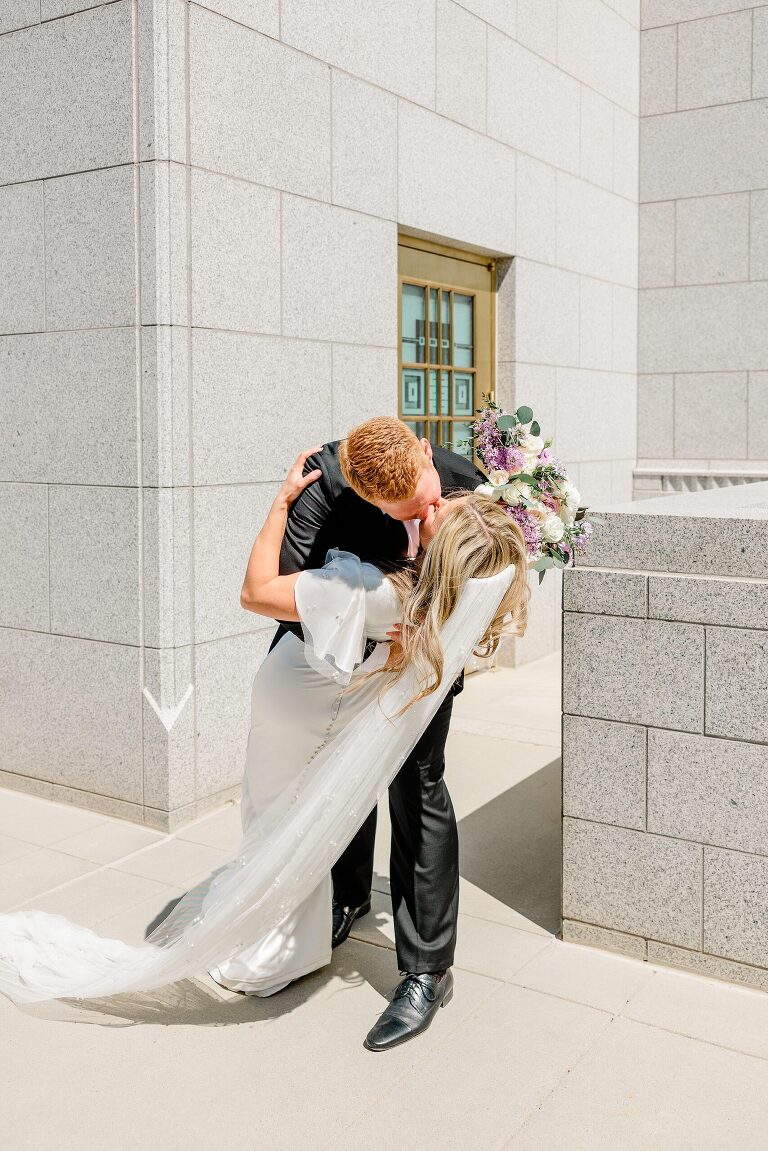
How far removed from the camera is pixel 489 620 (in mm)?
3447

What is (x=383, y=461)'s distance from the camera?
2982 millimetres

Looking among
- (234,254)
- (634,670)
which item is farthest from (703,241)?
(634,670)

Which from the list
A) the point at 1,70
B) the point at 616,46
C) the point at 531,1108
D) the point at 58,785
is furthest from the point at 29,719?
the point at 616,46

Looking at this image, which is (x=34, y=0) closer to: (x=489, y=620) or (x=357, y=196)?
(x=357, y=196)

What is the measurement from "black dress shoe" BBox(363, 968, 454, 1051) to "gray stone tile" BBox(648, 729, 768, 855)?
35.4 inches

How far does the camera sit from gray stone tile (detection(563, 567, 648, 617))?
151 inches

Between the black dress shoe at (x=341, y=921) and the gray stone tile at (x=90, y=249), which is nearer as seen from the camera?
the black dress shoe at (x=341, y=921)

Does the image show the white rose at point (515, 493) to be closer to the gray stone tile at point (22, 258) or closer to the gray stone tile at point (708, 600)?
the gray stone tile at point (708, 600)

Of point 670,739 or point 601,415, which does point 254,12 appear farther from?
point 601,415

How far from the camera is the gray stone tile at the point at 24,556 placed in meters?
5.80

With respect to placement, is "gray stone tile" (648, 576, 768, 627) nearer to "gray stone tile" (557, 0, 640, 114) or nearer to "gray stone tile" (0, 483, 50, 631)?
"gray stone tile" (0, 483, 50, 631)

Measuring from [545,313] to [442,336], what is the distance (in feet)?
4.15

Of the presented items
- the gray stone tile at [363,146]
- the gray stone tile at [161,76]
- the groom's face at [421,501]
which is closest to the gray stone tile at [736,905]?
the groom's face at [421,501]

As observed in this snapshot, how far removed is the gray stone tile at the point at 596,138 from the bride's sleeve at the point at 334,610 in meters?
6.98
